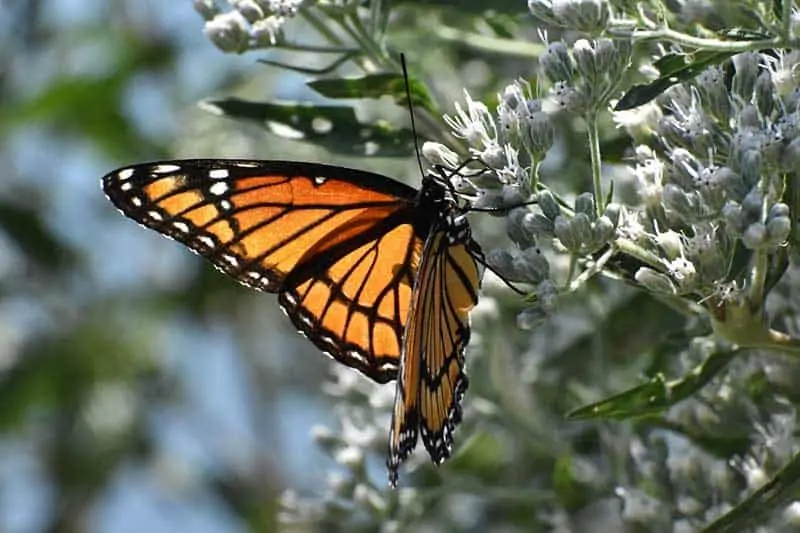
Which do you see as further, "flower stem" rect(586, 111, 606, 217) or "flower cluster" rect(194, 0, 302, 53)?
"flower cluster" rect(194, 0, 302, 53)

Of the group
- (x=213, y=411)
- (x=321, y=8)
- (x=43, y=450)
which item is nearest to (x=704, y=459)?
(x=321, y=8)

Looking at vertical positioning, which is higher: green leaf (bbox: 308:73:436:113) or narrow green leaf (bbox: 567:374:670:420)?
green leaf (bbox: 308:73:436:113)

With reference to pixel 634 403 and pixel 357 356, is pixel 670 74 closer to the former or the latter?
pixel 634 403

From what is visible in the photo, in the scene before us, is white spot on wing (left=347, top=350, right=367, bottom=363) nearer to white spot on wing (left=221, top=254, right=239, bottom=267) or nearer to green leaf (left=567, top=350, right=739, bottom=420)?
white spot on wing (left=221, top=254, right=239, bottom=267)

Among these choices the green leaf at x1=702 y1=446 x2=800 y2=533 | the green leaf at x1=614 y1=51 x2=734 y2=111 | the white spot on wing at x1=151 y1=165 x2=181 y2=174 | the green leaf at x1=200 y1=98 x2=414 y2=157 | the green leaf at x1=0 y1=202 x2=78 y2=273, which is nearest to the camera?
the green leaf at x1=614 y1=51 x2=734 y2=111

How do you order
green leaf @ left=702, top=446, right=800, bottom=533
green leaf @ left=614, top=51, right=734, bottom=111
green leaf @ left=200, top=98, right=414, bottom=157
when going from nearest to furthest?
green leaf @ left=614, top=51, right=734, bottom=111 → green leaf @ left=702, top=446, right=800, bottom=533 → green leaf @ left=200, top=98, right=414, bottom=157

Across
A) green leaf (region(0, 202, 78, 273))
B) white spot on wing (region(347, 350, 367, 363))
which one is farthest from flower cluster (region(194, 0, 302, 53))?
green leaf (region(0, 202, 78, 273))

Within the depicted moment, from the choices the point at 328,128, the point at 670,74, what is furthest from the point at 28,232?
the point at 670,74
